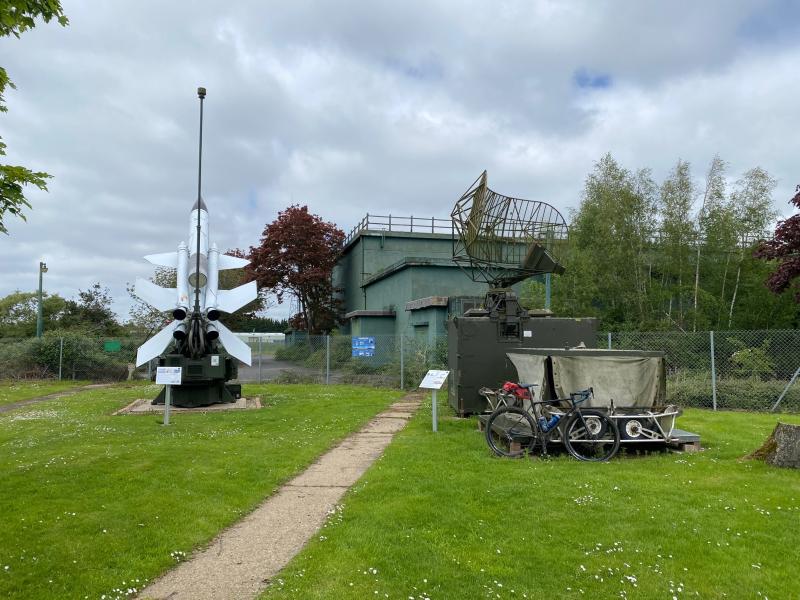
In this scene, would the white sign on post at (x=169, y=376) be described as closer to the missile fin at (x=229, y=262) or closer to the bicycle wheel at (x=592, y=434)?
the missile fin at (x=229, y=262)

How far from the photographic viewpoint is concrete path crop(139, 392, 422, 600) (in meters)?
4.56

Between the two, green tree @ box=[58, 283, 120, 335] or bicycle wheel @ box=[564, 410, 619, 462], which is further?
green tree @ box=[58, 283, 120, 335]

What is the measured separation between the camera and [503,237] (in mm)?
13484

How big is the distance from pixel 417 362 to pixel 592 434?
1263 cm

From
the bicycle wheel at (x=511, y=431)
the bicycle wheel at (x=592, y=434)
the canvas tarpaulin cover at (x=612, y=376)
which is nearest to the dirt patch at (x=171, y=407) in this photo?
the bicycle wheel at (x=511, y=431)

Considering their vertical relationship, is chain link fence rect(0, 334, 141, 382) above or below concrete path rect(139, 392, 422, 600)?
above

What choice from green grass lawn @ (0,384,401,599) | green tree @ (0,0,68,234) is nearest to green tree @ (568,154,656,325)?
green grass lawn @ (0,384,401,599)

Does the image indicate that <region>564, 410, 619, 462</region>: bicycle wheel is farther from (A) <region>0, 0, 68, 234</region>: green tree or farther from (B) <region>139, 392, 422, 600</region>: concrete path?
(A) <region>0, 0, 68, 234</region>: green tree

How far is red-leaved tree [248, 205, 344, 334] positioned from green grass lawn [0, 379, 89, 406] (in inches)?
539

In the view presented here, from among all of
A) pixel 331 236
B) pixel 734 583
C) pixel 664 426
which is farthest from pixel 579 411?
pixel 331 236

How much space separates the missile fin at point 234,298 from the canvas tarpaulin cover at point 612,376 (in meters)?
11.1

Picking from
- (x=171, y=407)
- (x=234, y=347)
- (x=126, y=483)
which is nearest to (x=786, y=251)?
(x=234, y=347)

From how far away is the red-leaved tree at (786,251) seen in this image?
1439 centimetres

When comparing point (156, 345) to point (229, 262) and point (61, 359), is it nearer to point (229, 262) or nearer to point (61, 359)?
point (229, 262)
